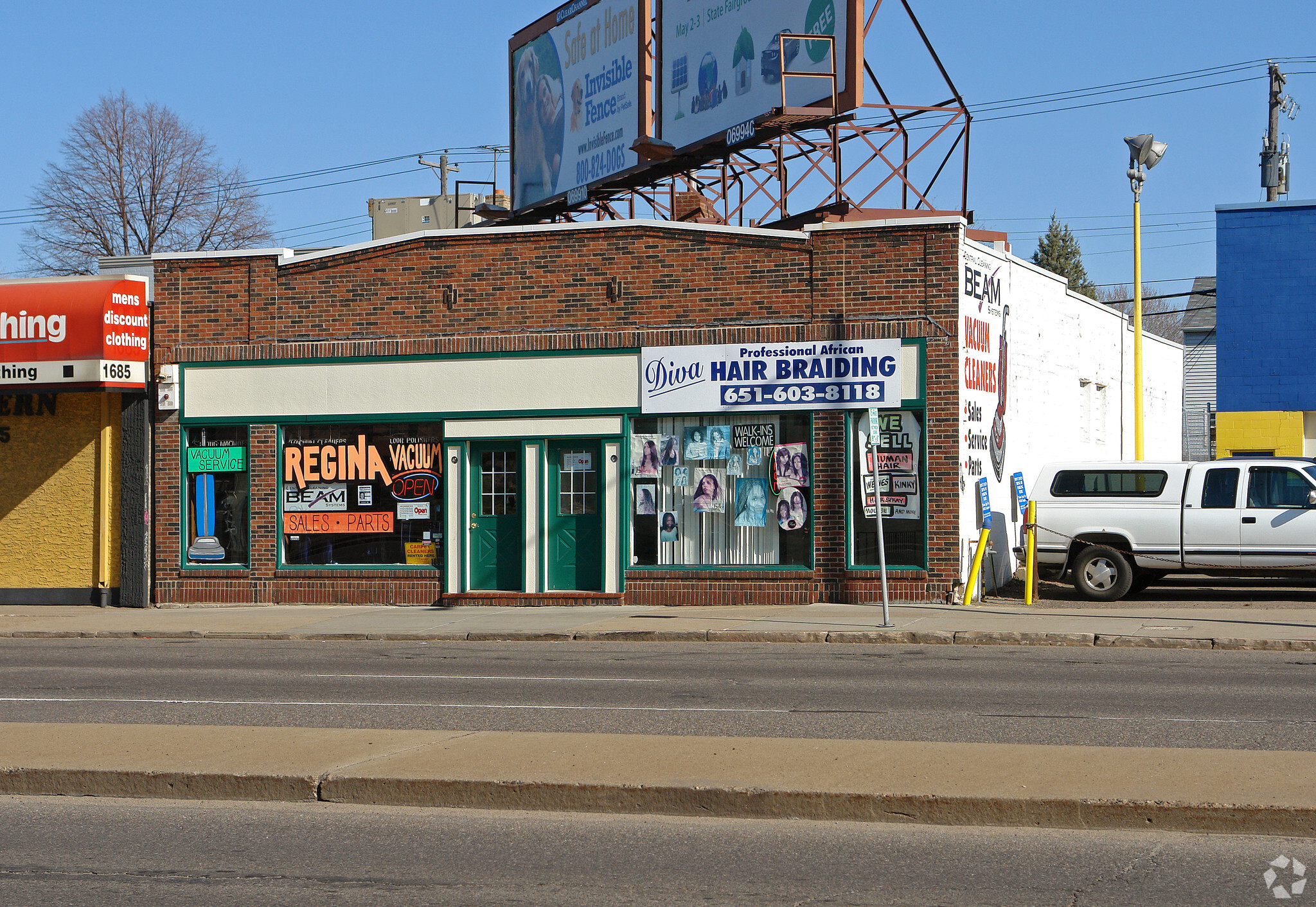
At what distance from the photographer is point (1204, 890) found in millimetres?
5965

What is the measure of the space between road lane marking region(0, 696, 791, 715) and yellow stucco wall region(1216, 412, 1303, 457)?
19.6 metres

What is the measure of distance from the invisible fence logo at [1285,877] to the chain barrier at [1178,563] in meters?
13.3

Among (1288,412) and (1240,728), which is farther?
(1288,412)

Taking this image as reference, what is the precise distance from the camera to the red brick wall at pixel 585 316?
19.4 m

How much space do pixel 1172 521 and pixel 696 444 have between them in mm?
6862

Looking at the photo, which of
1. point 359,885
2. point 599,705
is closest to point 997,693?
point 599,705

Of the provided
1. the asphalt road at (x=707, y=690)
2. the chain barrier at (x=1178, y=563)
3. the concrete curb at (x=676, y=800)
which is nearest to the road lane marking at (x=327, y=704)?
the asphalt road at (x=707, y=690)

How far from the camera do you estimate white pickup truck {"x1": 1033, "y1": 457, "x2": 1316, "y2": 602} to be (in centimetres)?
1858

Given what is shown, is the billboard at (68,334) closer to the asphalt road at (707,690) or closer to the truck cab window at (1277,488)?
the asphalt road at (707,690)

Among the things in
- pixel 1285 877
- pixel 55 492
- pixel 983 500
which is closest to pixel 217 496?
pixel 55 492

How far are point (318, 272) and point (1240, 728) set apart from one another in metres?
16.0

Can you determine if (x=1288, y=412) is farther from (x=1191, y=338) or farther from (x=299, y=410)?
(x=299, y=410)

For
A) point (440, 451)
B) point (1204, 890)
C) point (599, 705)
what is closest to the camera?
point (1204, 890)

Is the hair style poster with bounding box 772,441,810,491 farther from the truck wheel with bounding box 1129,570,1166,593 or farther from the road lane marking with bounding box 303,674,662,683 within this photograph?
the road lane marking with bounding box 303,674,662,683
